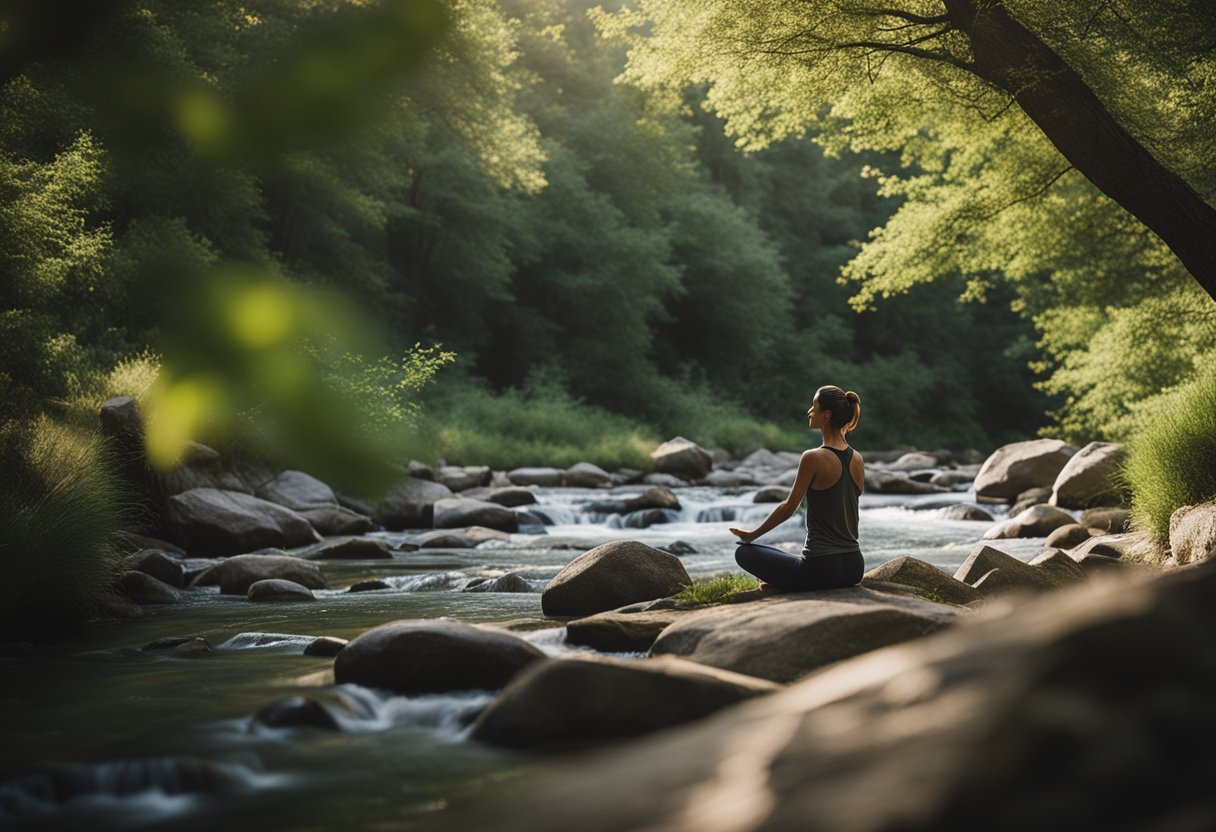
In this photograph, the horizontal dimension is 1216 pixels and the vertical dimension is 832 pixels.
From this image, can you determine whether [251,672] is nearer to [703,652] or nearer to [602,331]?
[703,652]

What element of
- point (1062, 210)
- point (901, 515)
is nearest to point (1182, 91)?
point (1062, 210)

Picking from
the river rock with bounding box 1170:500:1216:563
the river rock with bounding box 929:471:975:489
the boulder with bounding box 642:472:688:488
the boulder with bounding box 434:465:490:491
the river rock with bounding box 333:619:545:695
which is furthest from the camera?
the boulder with bounding box 642:472:688:488

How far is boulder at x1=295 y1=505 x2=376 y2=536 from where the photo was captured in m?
15.3

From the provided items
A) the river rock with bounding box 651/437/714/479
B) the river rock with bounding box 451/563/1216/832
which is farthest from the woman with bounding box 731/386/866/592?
the river rock with bounding box 651/437/714/479

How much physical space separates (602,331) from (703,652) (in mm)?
30873

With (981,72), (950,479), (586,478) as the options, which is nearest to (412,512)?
(586,478)

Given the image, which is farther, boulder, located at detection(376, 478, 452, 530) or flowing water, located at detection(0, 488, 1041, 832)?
boulder, located at detection(376, 478, 452, 530)

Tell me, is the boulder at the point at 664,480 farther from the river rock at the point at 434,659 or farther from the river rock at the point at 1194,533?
the river rock at the point at 434,659

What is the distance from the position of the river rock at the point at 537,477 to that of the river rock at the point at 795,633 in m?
17.2

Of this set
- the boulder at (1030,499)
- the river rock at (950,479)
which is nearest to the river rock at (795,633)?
the boulder at (1030,499)

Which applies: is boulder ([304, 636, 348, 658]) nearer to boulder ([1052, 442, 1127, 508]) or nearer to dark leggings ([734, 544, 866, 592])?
dark leggings ([734, 544, 866, 592])

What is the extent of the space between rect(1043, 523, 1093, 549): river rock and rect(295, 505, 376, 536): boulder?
30.1 feet

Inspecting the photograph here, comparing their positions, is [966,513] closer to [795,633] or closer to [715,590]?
[715,590]

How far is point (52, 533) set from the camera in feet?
24.9
